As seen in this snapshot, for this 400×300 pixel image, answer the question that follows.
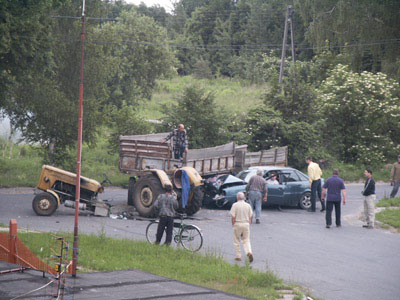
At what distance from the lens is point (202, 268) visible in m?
10.9

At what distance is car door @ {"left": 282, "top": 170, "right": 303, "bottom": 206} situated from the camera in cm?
1959

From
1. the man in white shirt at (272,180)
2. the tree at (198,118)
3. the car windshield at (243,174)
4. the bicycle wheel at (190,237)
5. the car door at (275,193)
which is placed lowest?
the bicycle wheel at (190,237)

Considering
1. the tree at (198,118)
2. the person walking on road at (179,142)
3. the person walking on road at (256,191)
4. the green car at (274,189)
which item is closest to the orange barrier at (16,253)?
the person walking on road at (256,191)

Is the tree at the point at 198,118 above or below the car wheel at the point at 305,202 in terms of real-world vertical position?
above

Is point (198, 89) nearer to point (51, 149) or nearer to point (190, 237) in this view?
point (51, 149)

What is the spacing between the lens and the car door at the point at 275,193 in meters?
19.3

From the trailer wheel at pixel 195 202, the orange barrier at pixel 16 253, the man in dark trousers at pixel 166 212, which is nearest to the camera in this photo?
the orange barrier at pixel 16 253

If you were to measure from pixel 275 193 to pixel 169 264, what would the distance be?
898 centimetres

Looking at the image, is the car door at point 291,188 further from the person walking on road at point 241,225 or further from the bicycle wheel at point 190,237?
the person walking on road at point 241,225

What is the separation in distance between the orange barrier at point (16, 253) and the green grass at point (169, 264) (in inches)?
23.1

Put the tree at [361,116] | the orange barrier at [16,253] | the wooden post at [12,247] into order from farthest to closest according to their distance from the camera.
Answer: the tree at [361,116] → the wooden post at [12,247] → the orange barrier at [16,253]

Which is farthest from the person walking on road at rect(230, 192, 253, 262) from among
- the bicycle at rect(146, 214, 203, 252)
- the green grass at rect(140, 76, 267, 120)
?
the green grass at rect(140, 76, 267, 120)

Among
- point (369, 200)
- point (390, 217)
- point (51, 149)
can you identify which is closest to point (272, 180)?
point (369, 200)

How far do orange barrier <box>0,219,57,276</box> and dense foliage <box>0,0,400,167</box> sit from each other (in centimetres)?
849
